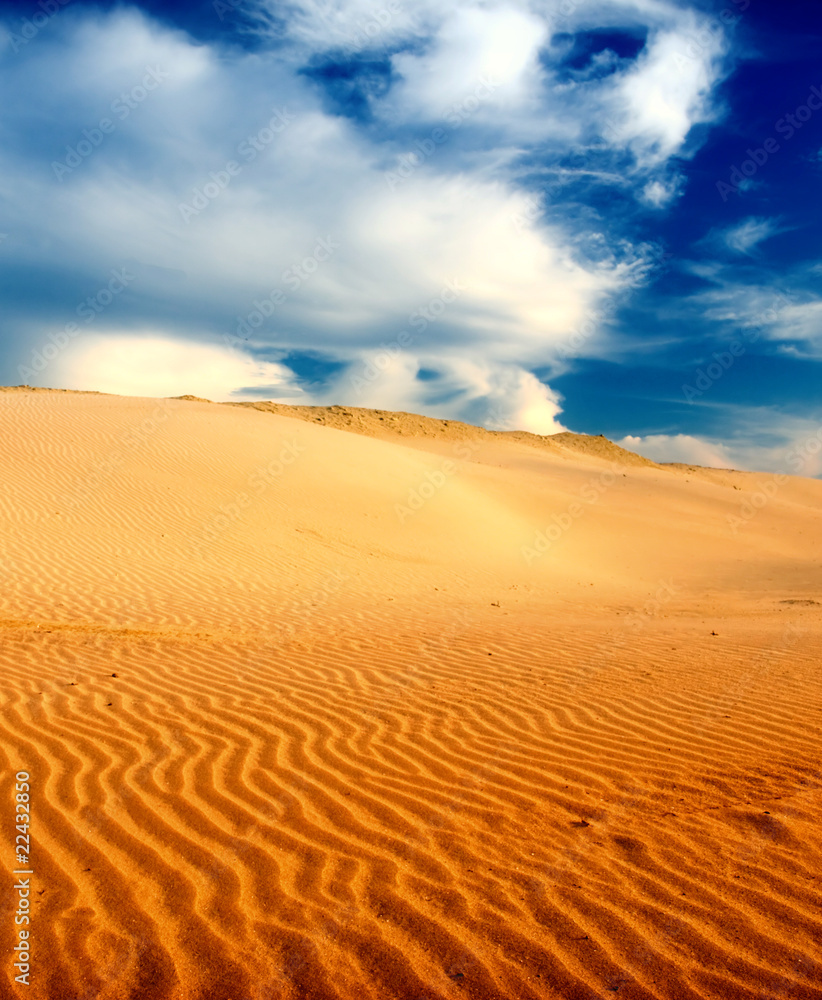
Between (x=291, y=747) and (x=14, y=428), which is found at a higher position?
(x=14, y=428)

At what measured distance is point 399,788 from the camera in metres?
4.35

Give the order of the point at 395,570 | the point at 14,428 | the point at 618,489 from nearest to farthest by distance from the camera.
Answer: the point at 395,570 < the point at 14,428 < the point at 618,489

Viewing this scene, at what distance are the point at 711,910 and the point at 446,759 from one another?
2110mm

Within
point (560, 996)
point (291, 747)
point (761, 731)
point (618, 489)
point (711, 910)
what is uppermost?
point (618, 489)

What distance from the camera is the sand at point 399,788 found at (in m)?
2.81

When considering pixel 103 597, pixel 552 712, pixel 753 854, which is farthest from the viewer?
pixel 103 597

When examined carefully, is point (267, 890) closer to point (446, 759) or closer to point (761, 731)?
point (446, 759)

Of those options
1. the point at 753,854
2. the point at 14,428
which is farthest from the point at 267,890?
the point at 14,428

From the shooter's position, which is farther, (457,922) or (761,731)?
(761,731)

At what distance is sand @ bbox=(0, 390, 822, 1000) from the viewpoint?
2.81m

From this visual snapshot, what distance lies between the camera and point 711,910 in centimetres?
310

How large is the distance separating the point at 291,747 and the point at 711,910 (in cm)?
306

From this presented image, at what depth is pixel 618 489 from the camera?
35.9 meters

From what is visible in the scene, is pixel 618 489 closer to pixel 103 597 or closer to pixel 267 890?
pixel 103 597
